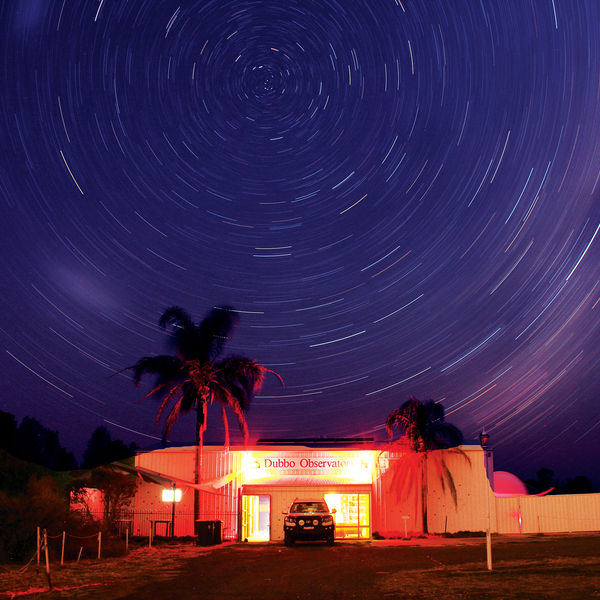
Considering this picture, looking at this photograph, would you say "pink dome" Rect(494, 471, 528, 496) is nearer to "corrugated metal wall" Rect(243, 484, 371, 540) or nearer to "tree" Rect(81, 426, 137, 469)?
"corrugated metal wall" Rect(243, 484, 371, 540)

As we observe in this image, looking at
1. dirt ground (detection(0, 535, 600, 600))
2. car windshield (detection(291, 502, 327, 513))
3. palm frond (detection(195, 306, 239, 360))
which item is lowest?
dirt ground (detection(0, 535, 600, 600))

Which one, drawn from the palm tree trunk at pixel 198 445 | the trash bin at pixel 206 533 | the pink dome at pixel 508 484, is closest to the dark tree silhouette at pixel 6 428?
the palm tree trunk at pixel 198 445

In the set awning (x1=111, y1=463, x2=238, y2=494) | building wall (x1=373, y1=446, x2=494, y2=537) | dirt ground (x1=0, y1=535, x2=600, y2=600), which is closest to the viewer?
dirt ground (x1=0, y1=535, x2=600, y2=600)

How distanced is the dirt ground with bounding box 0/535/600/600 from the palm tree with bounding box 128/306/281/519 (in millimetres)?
7783

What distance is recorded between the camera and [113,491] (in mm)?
33219

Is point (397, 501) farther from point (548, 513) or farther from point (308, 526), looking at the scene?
point (308, 526)

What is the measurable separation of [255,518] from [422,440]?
9.22m

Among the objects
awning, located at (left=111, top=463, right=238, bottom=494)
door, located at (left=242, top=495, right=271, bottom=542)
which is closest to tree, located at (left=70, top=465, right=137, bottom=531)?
awning, located at (left=111, top=463, right=238, bottom=494)

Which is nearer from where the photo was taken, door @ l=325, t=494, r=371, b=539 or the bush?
the bush

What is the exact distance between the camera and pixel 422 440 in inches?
1496

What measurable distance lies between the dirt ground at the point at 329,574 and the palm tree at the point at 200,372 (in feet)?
25.5

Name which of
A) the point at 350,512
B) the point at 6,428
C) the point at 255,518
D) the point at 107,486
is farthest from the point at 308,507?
the point at 6,428

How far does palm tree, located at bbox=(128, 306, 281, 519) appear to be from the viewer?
3469 cm

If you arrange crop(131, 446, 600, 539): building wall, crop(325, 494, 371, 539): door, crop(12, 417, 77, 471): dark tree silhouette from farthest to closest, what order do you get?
crop(12, 417, 77, 471): dark tree silhouette
crop(325, 494, 371, 539): door
crop(131, 446, 600, 539): building wall
